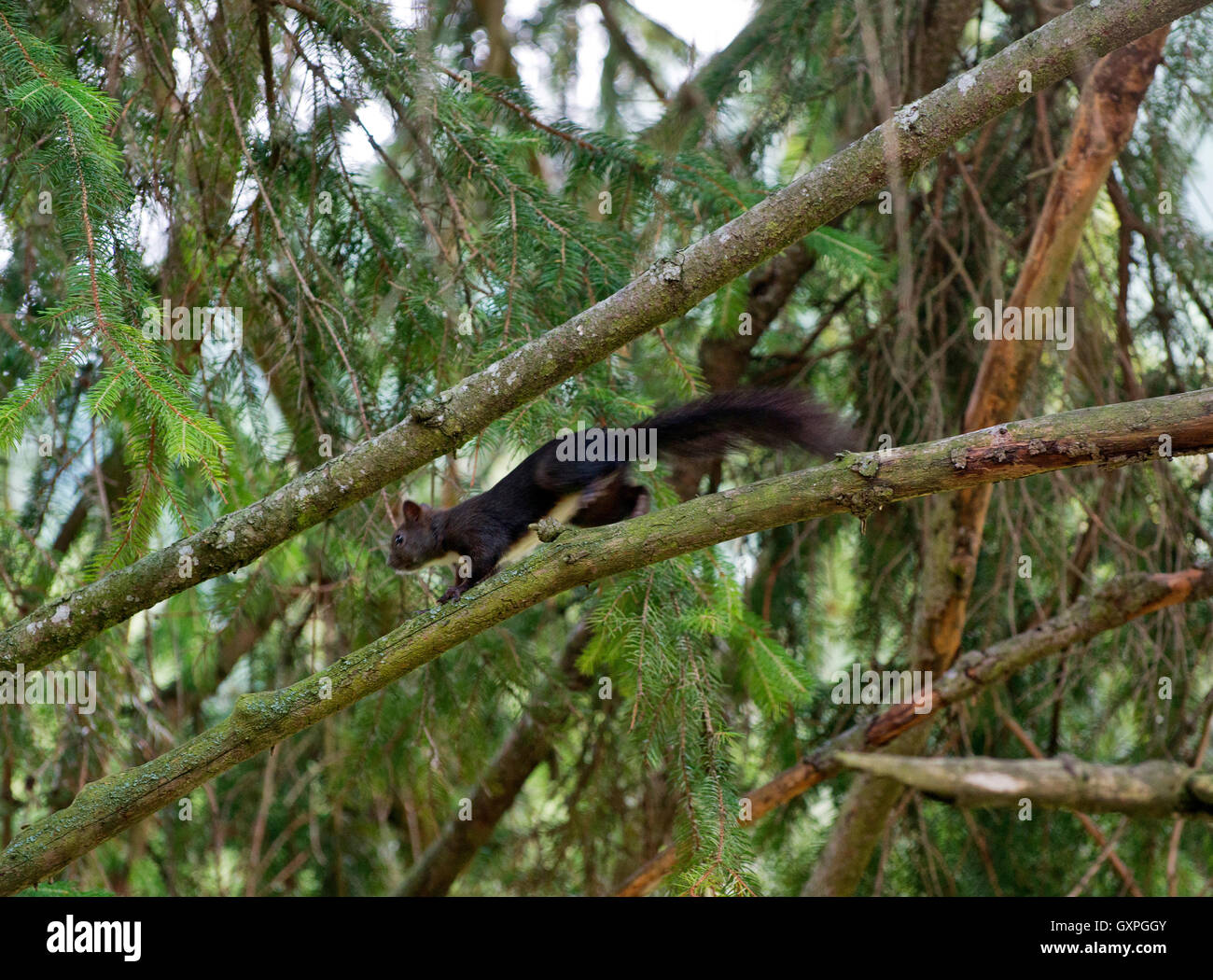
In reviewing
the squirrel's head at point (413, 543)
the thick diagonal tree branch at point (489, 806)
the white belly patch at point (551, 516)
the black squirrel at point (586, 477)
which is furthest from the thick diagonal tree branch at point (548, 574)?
the thick diagonal tree branch at point (489, 806)

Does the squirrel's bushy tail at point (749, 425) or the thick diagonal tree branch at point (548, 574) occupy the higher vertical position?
the squirrel's bushy tail at point (749, 425)

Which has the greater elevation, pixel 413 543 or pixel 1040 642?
pixel 413 543

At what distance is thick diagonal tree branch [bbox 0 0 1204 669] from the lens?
7.26ft

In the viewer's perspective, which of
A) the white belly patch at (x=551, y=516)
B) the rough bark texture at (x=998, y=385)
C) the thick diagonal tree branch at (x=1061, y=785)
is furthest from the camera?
the white belly patch at (x=551, y=516)

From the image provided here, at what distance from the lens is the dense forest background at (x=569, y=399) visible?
2.86m

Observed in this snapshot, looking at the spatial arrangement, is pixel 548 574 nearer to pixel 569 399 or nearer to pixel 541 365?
pixel 541 365

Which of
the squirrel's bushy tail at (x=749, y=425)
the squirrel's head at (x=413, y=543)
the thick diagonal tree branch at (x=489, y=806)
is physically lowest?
the thick diagonal tree branch at (x=489, y=806)

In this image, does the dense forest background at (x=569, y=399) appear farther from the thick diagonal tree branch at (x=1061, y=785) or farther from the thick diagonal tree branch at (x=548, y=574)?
the thick diagonal tree branch at (x=548, y=574)

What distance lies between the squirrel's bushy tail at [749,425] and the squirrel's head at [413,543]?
121 centimetres

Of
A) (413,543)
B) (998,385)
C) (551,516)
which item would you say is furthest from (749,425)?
(413,543)

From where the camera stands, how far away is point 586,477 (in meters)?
3.78

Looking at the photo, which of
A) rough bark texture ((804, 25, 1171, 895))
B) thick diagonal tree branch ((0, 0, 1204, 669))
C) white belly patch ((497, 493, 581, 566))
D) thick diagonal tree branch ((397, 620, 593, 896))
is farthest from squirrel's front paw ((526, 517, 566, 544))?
thick diagonal tree branch ((397, 620, 593, 896))

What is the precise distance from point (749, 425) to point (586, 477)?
2.49ft

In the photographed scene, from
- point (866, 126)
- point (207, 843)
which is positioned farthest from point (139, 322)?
point (207, 843)
